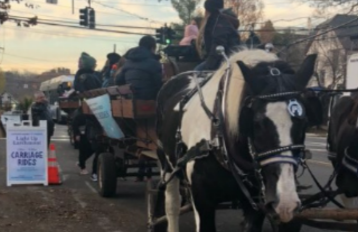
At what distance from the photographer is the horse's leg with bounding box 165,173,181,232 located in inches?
260

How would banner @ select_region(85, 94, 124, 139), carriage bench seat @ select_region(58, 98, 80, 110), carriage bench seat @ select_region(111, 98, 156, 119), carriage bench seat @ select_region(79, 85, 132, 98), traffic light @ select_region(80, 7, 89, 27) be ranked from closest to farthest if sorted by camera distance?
1. carriage bench seat @ select_region(111, 98, 156, 119)
2. carriage bench seat @ select_region(79, 85, 132, 98)
3. banner @ select_region(85, 94, 124, 139)
4. carriage bench seat @ select_region(58, 98, 80, 110)
5. traffic light @ select_region(80, 7, 89, 27)

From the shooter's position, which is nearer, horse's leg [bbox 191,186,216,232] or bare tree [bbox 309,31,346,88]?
horse's leg [bbox 191,186,216,232]

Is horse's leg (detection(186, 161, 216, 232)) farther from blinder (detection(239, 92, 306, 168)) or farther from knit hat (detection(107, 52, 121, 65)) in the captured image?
knit hat (detection(107, 52, 121, 65))

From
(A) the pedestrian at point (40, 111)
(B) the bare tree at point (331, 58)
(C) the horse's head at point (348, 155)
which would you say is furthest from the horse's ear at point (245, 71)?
(B) the bare tree at point (331, 58)

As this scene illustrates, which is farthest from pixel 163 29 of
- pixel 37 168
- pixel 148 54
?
pixel 148 54

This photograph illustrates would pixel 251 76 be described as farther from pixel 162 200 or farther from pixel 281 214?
pixel 162 200

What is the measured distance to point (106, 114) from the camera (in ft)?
32.4

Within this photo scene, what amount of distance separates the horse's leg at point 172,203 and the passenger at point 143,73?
2.32 m

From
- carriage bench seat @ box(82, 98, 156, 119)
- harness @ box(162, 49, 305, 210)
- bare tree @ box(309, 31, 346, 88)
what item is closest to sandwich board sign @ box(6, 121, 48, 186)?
carriage bench seat @ box(82, 98, 156, 119)

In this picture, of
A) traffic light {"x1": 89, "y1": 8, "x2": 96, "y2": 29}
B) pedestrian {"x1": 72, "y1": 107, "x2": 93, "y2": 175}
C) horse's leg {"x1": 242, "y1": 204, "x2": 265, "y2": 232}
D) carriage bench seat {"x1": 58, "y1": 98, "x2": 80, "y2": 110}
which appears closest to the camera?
horse's leg {"x1": 242, "y1": 204, "x2": 265, "y2": 232}

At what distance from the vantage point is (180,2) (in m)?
53.4

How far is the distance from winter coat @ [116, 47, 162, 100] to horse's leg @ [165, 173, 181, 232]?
7.61 ft

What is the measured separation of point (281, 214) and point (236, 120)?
→ 3.11ft

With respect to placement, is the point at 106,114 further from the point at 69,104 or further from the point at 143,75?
the point at 69,104
